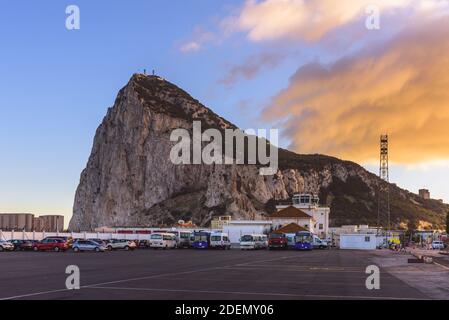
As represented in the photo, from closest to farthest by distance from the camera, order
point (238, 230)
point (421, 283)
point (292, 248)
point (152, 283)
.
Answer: point (152, 283)
point (421, 283)
point (292, 248)
point (238, 230)

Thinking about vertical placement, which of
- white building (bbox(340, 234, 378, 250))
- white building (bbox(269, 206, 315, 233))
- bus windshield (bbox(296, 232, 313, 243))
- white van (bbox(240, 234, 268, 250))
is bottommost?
white building (bbox(340, 234, 378, 250))

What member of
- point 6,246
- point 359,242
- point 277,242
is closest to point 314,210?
point 359,242

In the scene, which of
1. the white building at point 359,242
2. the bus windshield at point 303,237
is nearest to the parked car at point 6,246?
the bus windshield at point 303,237

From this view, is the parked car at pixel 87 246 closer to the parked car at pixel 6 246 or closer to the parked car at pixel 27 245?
the parked car at pixel 27 245

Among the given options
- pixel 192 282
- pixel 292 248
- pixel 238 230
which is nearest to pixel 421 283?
pixel 192 282

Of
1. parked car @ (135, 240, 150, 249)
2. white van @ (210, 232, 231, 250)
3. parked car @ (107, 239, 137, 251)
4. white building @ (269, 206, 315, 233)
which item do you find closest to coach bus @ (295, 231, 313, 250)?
white van @ (210, 232, 231, 250)

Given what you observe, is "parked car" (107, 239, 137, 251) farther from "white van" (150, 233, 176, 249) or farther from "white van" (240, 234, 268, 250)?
"white van" (240, 234, 268, 250)

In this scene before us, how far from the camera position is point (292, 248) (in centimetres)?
Answer: 8925

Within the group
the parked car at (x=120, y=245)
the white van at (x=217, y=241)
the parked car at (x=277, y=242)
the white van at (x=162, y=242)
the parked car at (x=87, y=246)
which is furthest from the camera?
Answer: the white van at (x=217, y=241)
